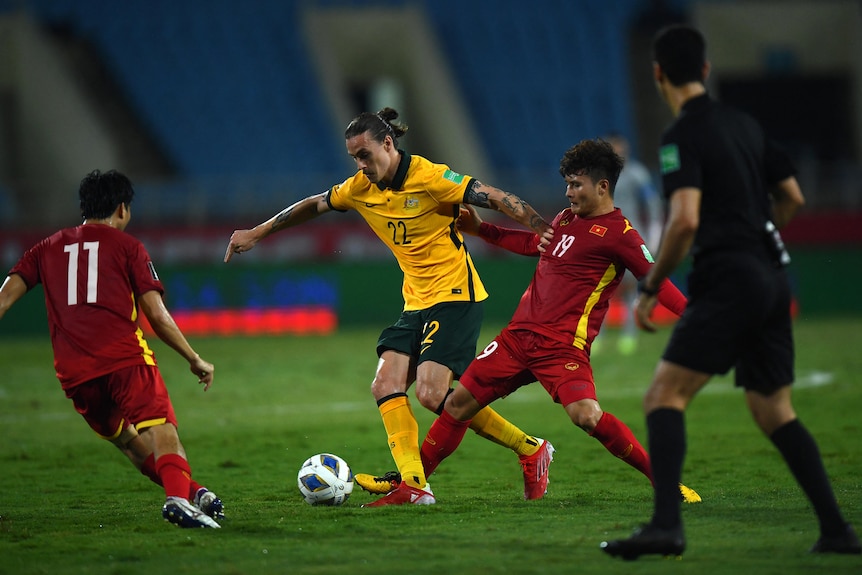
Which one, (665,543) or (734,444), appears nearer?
(665,543)

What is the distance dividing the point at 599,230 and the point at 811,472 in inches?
78.1

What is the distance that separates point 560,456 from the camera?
28.5 feet

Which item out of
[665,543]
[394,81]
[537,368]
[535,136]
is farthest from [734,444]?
[394,81]

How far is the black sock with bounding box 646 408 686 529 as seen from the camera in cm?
485

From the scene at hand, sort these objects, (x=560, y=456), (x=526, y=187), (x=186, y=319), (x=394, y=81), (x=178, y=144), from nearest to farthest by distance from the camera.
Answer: (x=560, y=456) < (x=186, y=319) < (x=526, y=187) < (x=178, y=144) < (x=394, y=81)

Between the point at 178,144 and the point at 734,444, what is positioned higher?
the point at 178,144

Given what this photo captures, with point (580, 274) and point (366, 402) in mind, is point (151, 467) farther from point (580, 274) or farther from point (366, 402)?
point (366, 402)

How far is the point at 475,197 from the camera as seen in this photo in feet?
22.5

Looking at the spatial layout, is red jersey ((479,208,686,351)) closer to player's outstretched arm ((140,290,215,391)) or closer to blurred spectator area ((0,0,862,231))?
player's outstretched arm ((140,290,215,391))

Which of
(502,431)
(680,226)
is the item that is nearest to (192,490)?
(502,431)

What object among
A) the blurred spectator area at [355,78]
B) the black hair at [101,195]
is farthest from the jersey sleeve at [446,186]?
the blurred spectator area at [355,78]

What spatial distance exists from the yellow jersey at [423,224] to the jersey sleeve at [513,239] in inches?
6.7

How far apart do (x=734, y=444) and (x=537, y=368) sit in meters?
3.15

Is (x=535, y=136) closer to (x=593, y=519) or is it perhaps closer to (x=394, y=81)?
(x=394, y=81)
